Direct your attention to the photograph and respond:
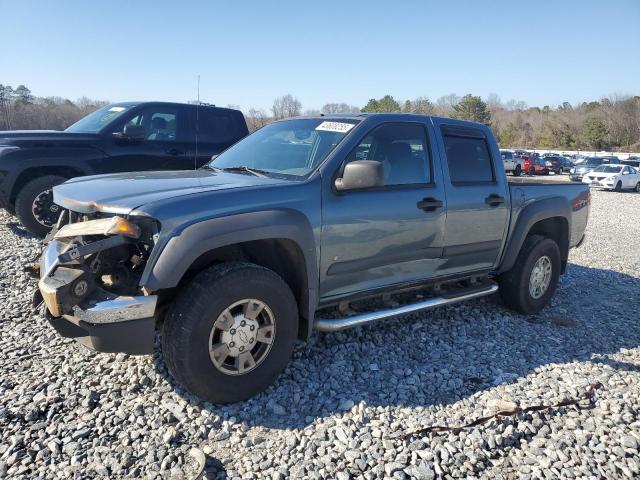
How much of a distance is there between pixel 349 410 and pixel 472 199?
223cm

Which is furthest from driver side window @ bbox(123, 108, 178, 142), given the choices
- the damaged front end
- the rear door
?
the damaged front end

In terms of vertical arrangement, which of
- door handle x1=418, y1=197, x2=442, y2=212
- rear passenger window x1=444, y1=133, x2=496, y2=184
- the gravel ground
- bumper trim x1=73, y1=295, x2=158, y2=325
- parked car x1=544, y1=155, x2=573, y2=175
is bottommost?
→ the gravel ground

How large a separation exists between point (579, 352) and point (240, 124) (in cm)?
623

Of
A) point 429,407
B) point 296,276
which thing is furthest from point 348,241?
point 429,407

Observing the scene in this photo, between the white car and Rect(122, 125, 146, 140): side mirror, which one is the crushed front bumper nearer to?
Rect(122, 125, 146, 140): side mirror

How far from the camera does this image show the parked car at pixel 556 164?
36.4 meters

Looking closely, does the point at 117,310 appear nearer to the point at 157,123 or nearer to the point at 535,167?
the point at 157,123

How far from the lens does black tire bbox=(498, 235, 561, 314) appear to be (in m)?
5.01

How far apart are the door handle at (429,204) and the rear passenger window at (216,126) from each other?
197 inches

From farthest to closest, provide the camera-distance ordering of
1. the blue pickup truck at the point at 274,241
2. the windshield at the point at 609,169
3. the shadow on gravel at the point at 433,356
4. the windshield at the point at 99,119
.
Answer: the windshield at the point at 609,169, the windshield at the point at 99,119, the shadow on gravel at the point at 433,356, the blue pickup truck at the point at 274,241

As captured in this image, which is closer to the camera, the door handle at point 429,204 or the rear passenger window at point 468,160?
the door handle at point 429,204

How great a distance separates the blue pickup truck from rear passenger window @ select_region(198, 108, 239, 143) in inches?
151

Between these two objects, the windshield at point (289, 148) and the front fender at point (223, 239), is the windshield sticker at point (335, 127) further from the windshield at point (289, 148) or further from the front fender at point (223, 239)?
the front fender at point (223, 239)

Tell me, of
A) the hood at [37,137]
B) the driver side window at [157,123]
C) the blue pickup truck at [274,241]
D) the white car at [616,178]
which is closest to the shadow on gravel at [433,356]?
the blue pickup truck at [274,241]
